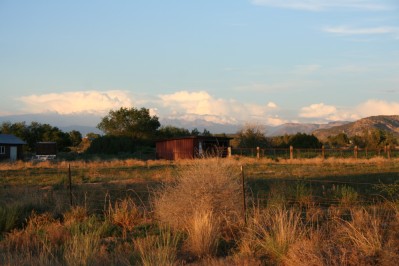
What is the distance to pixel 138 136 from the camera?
76.0 meters

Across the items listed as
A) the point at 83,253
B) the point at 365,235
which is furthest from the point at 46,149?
the point at 365,235

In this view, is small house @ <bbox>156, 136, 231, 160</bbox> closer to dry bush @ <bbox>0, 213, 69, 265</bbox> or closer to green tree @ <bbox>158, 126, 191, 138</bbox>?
green tree @ <bbox>158, 126, 191, 138</bbox>

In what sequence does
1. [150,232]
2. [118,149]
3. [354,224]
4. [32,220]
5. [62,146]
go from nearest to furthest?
1. [354,224]
2. [150,232]
3. [32,220]
4. [118,149]
5. [62,146]

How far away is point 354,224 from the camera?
8.14 m

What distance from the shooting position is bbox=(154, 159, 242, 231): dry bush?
9.73 m

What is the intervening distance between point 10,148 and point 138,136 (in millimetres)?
25096

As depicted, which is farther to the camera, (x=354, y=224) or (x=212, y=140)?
(x=212, y=140)

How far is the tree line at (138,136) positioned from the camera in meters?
63.1

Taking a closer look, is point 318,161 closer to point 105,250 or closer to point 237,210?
point 237,210

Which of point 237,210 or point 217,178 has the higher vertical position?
point 217,178

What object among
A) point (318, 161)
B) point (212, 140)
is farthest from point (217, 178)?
point (212, 140)

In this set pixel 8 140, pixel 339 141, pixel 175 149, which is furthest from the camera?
pixel 339 141

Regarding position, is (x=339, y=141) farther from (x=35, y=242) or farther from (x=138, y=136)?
(x=35, y=242)

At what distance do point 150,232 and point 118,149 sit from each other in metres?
54.5
